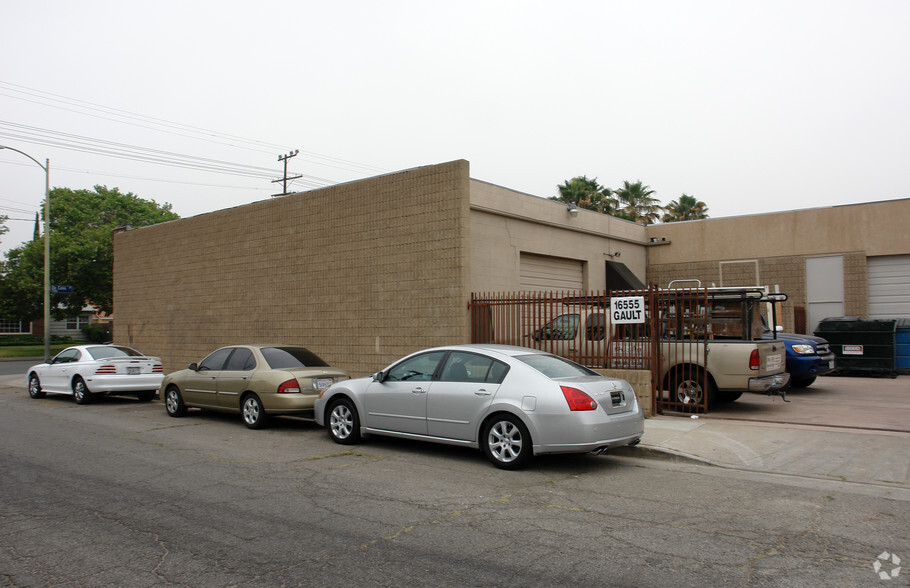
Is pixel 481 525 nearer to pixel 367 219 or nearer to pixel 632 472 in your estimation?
pixel 632 472

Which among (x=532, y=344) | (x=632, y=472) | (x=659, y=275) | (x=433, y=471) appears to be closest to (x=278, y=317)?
(x=532, y=344)

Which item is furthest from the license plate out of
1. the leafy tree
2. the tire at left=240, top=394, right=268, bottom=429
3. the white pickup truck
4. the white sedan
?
the leafy tree

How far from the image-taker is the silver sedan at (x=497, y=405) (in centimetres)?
734

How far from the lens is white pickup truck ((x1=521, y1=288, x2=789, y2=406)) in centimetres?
1101

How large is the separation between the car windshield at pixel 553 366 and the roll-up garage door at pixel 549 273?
29.0 feet

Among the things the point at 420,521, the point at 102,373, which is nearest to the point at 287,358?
the point at 102,373

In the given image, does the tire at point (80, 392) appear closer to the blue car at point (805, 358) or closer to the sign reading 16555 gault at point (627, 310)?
the sign reading 16555 gault at point (627, 310)

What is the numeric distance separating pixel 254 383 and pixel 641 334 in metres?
6.72

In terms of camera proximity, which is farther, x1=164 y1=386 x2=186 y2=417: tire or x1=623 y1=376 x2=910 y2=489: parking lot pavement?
x1=164 y1=386 x2=186 y2=417: tire

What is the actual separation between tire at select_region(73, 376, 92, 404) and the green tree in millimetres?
28603

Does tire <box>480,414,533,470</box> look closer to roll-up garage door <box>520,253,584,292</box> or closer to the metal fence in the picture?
the metal fence

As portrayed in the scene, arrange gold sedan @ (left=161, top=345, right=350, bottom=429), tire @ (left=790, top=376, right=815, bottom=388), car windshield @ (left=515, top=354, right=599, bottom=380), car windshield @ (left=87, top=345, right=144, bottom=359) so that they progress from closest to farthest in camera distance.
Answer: car windshield @ (left=515, top=354, right=599, bottom=380)
gold sedan @ (left=161, top=345, right=350, bottom=429)
tire @ (left=790, top=376, right=815, bottom=388)
car windshield @ (left=87, top=345, right=144, bottom=359)

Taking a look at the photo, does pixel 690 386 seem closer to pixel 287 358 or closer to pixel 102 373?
pixel 287 358

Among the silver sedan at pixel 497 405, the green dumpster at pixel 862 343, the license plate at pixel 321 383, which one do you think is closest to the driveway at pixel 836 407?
the green dumpster at pixel 862 343
